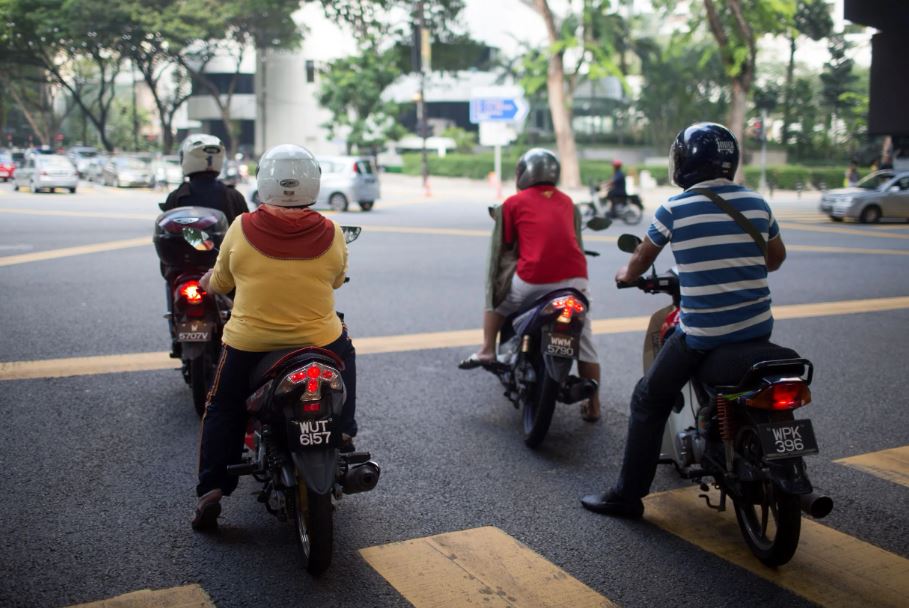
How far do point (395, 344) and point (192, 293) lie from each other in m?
2.88

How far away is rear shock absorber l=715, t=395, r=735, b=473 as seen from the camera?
160 inches

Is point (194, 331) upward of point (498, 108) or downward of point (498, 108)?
downward

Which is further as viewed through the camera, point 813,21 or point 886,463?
point 813,21

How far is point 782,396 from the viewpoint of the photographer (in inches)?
149

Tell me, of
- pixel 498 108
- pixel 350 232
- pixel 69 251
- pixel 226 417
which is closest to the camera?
pixel 226 417

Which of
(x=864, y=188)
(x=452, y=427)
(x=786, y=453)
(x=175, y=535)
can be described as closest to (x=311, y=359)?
(x=175, y=535)

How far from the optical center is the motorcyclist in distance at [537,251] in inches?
234

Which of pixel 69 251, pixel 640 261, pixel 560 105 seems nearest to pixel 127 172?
pixel 560 105

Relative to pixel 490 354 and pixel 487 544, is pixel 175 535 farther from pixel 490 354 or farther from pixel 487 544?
pixel 490 354

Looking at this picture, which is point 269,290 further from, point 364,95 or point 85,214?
point 364,95

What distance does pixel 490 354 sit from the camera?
20.6ft

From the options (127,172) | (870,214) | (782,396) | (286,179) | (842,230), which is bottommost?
(842,230)

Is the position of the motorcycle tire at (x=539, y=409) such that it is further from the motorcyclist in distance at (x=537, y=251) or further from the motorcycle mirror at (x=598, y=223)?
the motorcycle mirror at (x=598, y=223)

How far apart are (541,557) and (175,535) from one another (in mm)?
1567
